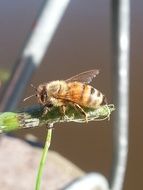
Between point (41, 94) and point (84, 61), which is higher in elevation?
point (84, 61)

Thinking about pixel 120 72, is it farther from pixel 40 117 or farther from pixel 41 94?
pixel 40 117

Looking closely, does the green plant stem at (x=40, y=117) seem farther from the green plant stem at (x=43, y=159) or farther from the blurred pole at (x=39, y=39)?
the blurred pole at (x=39, y=39)

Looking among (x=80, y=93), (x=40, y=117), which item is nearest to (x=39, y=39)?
(x=80, y=93)

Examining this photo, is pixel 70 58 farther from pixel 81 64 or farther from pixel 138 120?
pixel 138 120

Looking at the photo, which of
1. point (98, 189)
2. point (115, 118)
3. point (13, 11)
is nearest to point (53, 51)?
point (13, 11)

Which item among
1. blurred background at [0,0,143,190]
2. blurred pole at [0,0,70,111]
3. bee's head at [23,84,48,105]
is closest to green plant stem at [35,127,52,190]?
bee's head at [23,84,48,105]

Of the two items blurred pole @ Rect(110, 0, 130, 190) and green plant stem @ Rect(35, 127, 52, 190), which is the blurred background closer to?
blurred pole @ Rect(110, 0, 130, 190)

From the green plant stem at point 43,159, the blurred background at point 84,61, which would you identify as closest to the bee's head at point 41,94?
the green plant stem at point 43,159
